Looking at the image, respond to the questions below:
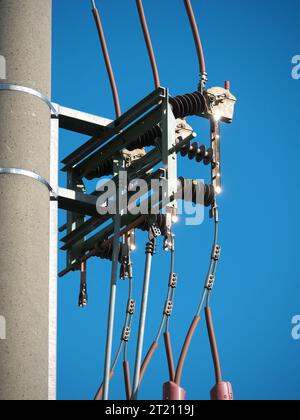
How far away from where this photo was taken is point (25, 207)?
12320 millimetres

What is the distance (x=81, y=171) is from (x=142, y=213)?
2128 mm

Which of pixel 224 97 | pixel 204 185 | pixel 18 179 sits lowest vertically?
pixel 18 179

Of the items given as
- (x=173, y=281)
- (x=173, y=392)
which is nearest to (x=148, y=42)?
(x=173, y=281)

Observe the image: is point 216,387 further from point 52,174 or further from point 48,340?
point 52,174

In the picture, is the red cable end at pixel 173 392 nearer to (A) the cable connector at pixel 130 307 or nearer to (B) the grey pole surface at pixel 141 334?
(B) the grey pole surface at pixel 141 334

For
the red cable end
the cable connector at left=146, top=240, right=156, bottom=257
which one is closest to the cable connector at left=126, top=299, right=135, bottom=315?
the cable connector at left=146, top=240, right=156, bottom=257

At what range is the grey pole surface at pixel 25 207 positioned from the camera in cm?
1190

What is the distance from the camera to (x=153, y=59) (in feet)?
49.8

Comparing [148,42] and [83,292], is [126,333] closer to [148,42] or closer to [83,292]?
[83,292]

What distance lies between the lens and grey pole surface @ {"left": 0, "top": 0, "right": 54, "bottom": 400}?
11.9 metres

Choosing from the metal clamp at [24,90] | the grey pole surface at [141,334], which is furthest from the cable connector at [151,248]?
the metal clamp at [24,90]

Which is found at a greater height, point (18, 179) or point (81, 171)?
point (81, 171)

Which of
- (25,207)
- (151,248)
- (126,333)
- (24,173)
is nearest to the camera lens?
(25,207)
